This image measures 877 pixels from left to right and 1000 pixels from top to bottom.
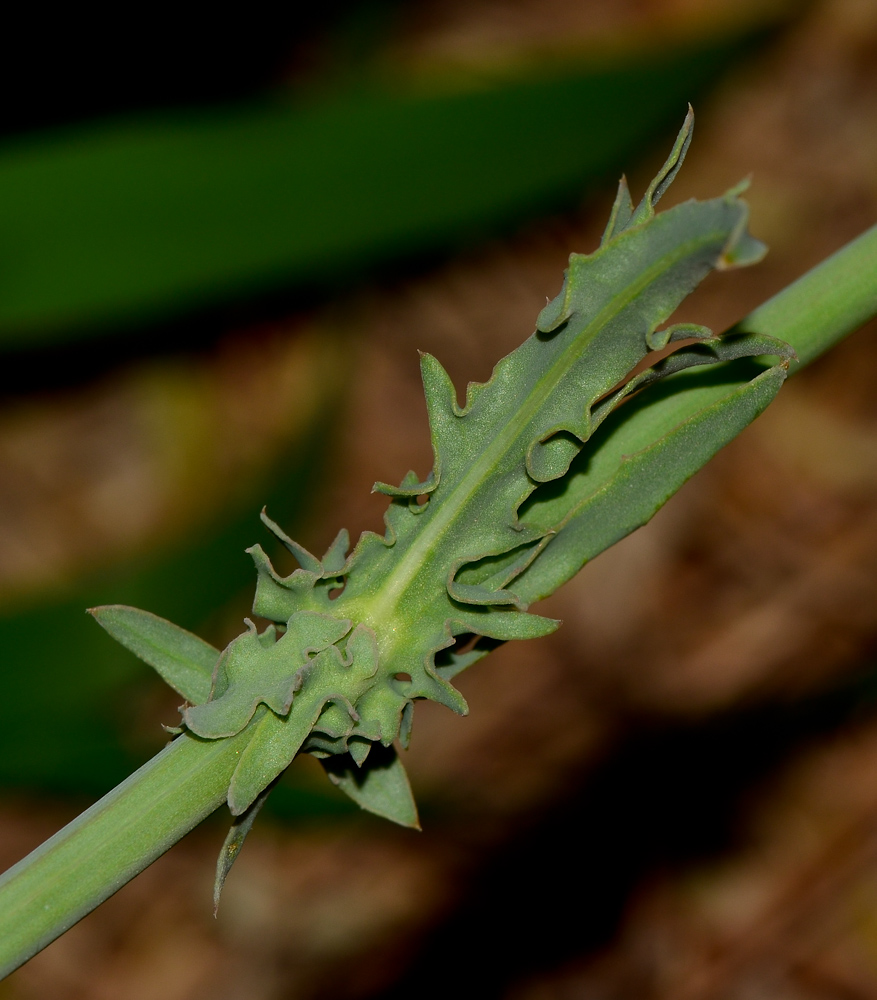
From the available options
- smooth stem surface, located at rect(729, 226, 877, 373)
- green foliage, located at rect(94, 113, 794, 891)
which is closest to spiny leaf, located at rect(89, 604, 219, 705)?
green foliage, located at rect(94, 113, 794, 891)

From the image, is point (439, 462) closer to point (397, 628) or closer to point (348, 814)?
point (397, 628)

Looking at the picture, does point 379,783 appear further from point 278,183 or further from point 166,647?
point 278,183

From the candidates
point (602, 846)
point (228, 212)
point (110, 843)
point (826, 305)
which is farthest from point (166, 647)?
point (602, 846)

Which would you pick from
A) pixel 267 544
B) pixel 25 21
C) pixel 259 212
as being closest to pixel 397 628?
pixel 267 544

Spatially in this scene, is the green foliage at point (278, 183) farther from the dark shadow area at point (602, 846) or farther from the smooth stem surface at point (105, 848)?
the smooth stem surface at point (105, 848)

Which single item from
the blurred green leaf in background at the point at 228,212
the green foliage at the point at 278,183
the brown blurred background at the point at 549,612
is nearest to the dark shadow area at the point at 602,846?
the brown blurred background at the point at 549,612
